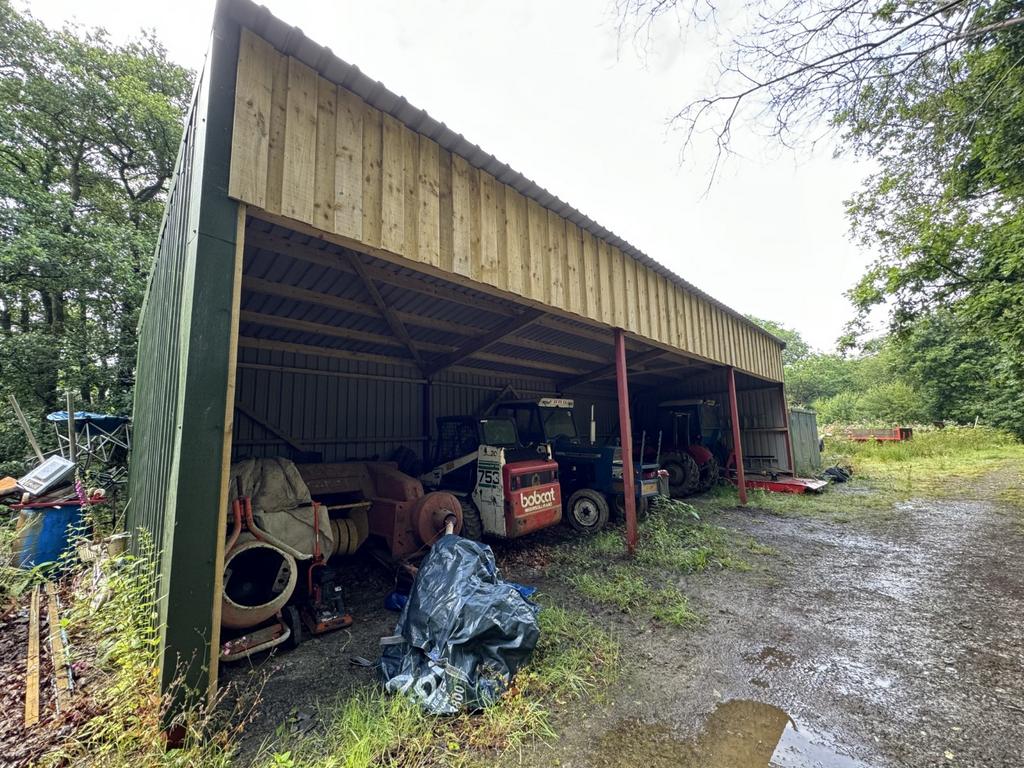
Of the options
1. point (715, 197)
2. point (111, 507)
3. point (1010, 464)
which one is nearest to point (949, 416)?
point (1010, 464)

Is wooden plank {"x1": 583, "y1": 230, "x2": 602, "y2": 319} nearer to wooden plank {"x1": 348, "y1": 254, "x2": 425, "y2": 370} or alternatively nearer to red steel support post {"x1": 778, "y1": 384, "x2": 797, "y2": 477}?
wooden plank {"x1": 348, "y1": 254, "x2": 425, "y2": 370}

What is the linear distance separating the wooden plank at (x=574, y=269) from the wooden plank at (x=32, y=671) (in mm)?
4591

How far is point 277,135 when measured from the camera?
232 cm

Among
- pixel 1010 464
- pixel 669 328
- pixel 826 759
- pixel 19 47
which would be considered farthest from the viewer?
pixel 1010 464

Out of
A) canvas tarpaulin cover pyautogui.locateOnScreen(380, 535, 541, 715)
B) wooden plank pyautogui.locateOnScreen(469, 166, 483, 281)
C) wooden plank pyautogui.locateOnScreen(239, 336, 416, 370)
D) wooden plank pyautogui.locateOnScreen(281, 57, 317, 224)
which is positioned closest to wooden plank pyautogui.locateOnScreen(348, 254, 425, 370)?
wooden plank pyautogui.locateOnScreen(239, 336, 416, 370)

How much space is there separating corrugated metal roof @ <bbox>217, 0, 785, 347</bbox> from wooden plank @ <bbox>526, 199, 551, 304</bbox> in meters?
0.14

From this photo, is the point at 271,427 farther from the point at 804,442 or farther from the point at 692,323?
the point at 804,442

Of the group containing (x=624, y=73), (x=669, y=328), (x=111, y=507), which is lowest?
(x=111, y=507)

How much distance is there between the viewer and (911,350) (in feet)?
63.3

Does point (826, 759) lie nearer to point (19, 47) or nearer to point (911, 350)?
point (19, 47)

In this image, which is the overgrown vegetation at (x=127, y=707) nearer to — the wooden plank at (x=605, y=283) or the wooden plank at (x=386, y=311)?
the wooden plank at (x=386, y=311)

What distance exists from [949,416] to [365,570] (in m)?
26.3

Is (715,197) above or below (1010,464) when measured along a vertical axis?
above

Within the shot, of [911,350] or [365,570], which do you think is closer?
[365,570]
